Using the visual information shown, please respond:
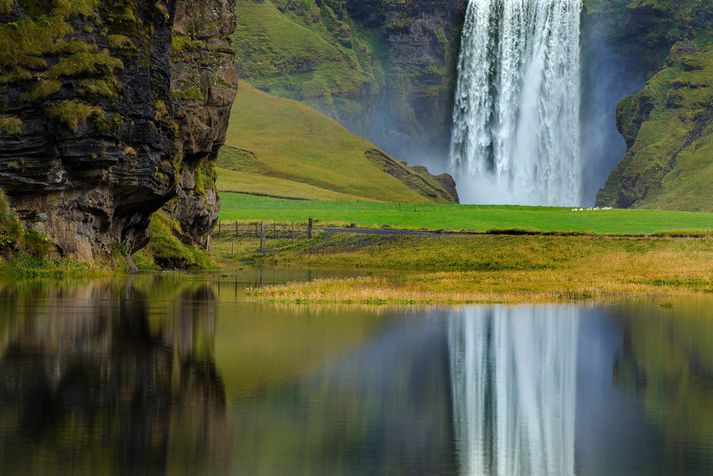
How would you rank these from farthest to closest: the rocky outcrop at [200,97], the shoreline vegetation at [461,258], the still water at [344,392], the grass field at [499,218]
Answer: the grass field at [499,218] < the rocky outcrop at [200,97] < the shoreline vegetation at [461,258] < the still water at [344,392]

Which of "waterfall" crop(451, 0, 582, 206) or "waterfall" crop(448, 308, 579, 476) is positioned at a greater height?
"waterfall" crop(451, 0, 582, 206)

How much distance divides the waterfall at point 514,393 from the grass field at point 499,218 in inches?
2516

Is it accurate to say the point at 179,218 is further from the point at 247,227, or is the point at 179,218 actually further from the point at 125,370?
the point at 125,370

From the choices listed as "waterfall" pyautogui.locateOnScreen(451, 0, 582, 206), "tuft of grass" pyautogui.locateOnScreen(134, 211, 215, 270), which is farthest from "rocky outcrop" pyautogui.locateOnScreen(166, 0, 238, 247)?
"waterfall" pyautogui.locateOnScreen(451, 0, 582, 206)

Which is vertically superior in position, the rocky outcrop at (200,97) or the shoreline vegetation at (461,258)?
the rocky outcrop at (200,97)

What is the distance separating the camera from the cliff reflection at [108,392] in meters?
20.8

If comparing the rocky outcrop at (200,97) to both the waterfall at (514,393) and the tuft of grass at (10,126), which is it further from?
the waterfall at (514,393)

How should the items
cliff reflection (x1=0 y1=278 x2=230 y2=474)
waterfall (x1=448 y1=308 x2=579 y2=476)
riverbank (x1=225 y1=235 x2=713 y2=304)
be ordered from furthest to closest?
riverbank (x1=225 y1=235 x2=713 y2=304)
waterfall (x1=448 y1=308 x2=579 y2=476)
cliff reflection (x1=0 y1=278 x2=230 y2=474)

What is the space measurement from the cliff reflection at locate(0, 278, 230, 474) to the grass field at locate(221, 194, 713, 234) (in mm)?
71804

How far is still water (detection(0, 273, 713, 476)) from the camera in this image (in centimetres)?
2130

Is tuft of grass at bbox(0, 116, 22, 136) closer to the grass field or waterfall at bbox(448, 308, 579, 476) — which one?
waterfall at bbox(448, 308, 579, 476)

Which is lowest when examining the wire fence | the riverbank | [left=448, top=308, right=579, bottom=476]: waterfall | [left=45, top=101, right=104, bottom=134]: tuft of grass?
[left=448, top=308, right=579, bottom=476]: waterfall

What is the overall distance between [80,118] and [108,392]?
35.0m

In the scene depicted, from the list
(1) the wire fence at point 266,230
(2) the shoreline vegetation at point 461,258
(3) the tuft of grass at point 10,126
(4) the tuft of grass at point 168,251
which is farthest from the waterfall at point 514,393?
(1) the wire fence at point 266,230
